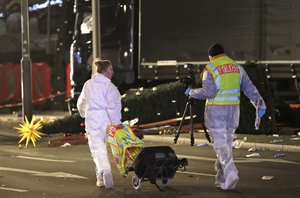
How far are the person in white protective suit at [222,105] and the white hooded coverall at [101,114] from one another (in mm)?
1113

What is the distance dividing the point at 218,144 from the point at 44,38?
66.6 feet

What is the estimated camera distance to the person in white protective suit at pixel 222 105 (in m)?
8.91

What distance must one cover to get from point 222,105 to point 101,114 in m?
1.64

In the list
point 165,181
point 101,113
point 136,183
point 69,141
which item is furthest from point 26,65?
point 165,181

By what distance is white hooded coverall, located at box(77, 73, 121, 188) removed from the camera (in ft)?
29.7

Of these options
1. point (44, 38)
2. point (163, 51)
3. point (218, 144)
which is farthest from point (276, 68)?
point (44, 38)

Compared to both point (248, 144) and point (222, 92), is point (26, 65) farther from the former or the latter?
point (222, 92)

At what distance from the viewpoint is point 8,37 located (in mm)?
28953

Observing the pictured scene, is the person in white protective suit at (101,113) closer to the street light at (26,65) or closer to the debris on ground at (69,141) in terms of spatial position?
the debris on ground at (69,141)

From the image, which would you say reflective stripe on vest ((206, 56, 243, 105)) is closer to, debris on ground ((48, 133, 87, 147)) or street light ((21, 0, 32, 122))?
debris on ground ((48, 133, 87, 147))

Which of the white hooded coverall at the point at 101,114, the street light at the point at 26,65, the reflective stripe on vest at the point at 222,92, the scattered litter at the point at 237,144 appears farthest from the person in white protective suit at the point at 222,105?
the street light at the point at 26,65

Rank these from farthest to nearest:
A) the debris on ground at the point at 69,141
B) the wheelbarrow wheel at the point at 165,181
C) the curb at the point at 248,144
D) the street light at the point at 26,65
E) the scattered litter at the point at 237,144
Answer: the street light at the point at 26,65 → the debris on ground at the point at 69,141 → the scattered litter at the point at 237,144 → the curb at the point at 248,144 → the wheelbarrow wheel at the point at 165,181

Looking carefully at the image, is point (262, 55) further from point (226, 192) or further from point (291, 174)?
point (226, 192)

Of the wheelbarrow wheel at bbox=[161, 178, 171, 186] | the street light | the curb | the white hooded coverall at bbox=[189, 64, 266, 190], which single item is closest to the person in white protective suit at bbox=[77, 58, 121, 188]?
the wheelbarrow wheel at bbox=[161, 178, 171, 186]
